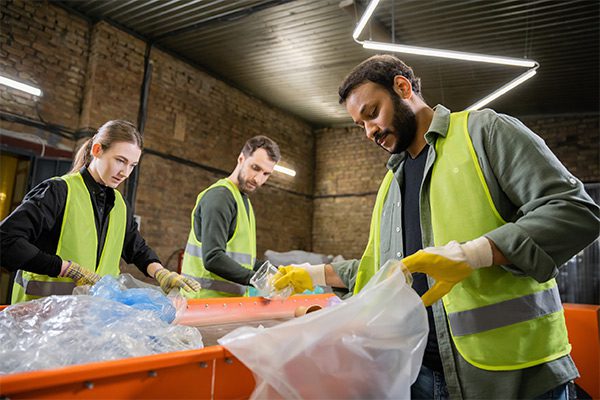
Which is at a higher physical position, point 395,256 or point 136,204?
point 136,204

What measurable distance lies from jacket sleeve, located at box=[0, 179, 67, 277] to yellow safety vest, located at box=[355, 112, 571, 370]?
5.66ft

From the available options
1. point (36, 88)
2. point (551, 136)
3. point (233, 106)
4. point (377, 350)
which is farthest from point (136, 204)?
point (551, 136)

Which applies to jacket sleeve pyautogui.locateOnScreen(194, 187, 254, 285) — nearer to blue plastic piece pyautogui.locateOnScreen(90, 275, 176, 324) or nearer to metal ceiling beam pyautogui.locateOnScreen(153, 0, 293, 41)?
blue plastic piece pyautogui.locateOnScreen(90, 275, 176, 324)

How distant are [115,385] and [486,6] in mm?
5899

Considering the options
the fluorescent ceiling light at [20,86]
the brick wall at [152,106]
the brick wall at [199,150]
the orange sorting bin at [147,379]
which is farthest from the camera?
the brick wall at [199,150]

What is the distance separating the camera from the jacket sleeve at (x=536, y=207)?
3.24ft

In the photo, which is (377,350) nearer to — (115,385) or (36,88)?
(115,385)

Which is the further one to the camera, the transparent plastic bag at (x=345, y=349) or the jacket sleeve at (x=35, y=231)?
the jacket sleeve at (x=35, y=231)

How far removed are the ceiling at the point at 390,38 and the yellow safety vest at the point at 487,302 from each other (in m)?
4.82

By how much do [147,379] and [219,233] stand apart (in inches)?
66.5

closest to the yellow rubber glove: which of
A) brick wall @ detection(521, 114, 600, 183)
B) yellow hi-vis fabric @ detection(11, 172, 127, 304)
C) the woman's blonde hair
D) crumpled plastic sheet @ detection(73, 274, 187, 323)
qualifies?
crumpled plastic sheet @ detection(73, 274, 187, 323)

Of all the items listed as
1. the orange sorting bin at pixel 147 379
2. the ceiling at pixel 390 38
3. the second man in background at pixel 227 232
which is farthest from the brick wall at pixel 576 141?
the orange sorting bin at pixel 147 379

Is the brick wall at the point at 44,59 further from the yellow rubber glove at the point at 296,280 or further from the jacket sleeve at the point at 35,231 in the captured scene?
the yellow rubber glove at the point at 296,280

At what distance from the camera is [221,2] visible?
5.54 meters
